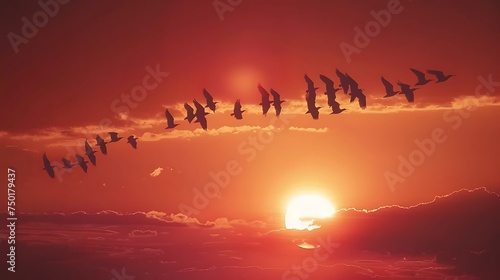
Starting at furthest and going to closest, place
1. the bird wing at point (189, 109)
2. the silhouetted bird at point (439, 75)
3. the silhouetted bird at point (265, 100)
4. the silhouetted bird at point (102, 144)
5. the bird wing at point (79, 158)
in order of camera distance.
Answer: the bird wing at point (79, 158) < the silhouetted bird at point (102, 144) < the bird wing at point (189, 109) < the silhouetted bird at point (265, 100) < the silhouetted bird at point (439, 75)

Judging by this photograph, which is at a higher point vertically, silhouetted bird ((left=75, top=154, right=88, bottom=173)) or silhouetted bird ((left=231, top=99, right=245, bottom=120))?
silhouetted bird ((left=231, top=99, right=245, bottom=120))

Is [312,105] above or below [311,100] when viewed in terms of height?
below

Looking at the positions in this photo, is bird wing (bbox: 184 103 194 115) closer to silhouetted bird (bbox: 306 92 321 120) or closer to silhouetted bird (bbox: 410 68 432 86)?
silhouetted bird (bbox: 306 92 321 120)

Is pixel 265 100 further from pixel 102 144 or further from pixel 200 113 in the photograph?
pixel 102 144

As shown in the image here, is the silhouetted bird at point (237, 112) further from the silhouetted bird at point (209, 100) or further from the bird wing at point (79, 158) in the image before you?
the bird wing at point (79, 158)

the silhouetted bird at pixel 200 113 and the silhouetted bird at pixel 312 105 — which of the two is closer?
the silhouetted bird at pixel 312 105

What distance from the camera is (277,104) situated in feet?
87.5

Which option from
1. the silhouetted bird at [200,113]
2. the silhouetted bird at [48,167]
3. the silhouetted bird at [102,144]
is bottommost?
the silhouetted bird at [48,167]

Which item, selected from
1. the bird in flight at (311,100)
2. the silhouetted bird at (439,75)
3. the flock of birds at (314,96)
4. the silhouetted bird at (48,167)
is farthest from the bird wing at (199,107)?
the silhouetted bird at (439,75)

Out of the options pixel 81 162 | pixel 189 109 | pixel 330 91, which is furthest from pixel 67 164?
pixel 330 91

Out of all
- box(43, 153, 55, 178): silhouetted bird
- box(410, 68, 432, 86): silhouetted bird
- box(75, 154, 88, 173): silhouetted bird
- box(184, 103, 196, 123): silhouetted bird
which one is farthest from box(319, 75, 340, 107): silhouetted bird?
box(43, 153, 55, 178): silhouetted bird

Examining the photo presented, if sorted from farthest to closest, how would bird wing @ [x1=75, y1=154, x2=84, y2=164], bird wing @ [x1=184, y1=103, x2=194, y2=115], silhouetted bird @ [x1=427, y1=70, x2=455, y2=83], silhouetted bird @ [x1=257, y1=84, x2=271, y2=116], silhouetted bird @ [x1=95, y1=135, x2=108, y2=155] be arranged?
1. bird wing @ [x1=75, y1=154, x2=84, y2=164]
2. silhouetted bird @ [x1=95, y1=135, x2=108, y2=155]
3. bird wing @ [x1=184, y1=103, x2=194, y2=115]
4. silhouetted bird @ [x1=257, y1=84, x2=271, y2=116]
5. silhouetted bird @ [x1=427, y1=70, x2=455, y2=83]

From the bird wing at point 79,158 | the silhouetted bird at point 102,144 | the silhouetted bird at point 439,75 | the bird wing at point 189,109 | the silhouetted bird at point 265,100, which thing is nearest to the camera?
the silhouetted bird at point 439,75

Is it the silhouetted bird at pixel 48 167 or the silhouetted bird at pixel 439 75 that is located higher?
the silhouetted bird at pixel 439 75
